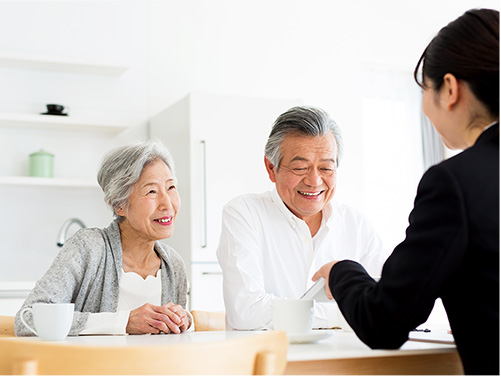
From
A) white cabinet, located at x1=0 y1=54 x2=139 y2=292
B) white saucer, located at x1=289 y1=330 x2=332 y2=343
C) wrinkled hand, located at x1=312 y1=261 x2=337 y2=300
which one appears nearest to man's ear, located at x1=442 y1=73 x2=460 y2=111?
wrinkled hand, located at x1=312 y1=261 x2=337 y2=300

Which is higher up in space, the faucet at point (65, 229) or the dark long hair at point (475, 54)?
the dark long hair at point (475, 54)

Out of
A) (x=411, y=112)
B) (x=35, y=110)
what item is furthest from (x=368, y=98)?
(x=35, y=110)

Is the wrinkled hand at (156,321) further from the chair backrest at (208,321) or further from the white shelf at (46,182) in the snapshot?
the white shelf at (46,182)

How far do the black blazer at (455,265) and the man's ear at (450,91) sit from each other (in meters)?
0.09

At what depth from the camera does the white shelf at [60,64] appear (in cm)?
390

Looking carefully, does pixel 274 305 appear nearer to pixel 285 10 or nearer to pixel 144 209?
pixel 144 209

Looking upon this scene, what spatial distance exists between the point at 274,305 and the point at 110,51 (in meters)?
3.20

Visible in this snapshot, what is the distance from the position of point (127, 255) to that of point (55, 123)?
77.3 inches

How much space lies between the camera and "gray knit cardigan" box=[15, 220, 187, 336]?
6.52 feet

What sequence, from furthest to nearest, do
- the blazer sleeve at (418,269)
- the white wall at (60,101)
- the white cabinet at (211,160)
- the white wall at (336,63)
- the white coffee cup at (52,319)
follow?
the white wall at (336,63)
the white wall at (60,101)
the white cabinet at (211,160)
the white coffee cup at (52,319)
the blazer sleeve at (418,269)

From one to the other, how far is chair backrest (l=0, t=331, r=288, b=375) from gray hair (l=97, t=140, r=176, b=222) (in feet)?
3.76

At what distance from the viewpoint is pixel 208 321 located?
224 centimetres

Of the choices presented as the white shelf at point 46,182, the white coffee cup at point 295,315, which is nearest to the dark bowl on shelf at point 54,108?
the white shelf at point 46,182

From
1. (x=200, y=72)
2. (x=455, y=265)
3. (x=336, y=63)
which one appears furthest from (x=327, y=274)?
(x=336, y=63)
